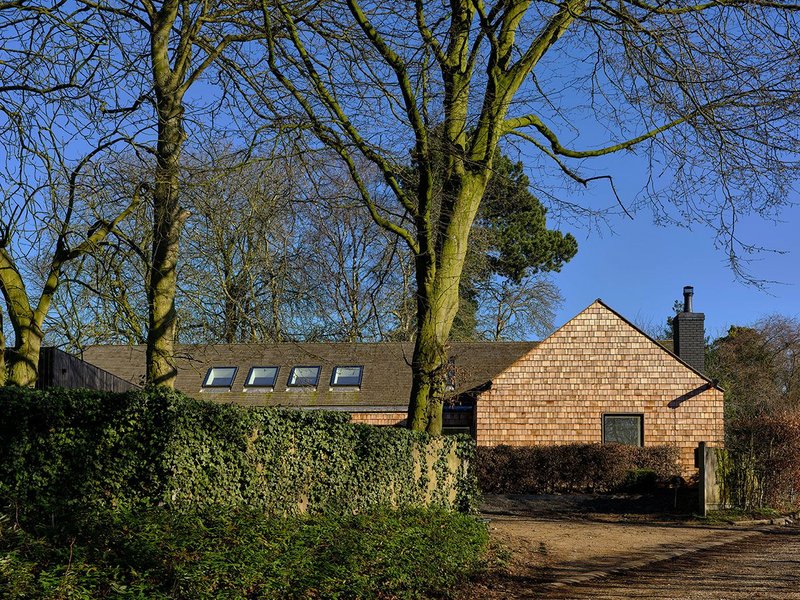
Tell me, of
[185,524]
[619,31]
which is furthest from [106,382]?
[619,31]

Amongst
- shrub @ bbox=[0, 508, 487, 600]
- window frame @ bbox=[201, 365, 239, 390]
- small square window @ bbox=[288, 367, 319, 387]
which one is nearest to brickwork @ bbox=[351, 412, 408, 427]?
small square window @ bbox=[288, 367, 319, 387]

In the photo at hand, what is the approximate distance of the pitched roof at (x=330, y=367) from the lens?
30578 millimetres

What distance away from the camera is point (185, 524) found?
7.71m

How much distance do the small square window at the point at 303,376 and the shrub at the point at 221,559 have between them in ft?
70.8

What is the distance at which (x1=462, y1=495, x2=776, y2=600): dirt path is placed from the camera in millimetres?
11125

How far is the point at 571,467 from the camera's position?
2609 centimetres

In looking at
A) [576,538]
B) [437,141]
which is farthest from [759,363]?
[437,141]

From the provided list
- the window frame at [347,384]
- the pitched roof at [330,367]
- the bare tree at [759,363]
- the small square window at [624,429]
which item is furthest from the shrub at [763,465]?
A: the bare tree at [759,363]

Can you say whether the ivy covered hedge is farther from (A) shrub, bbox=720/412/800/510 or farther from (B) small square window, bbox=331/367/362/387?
(B) small square window, bbox=331/367/362/387

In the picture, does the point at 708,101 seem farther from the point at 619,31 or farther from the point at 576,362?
the point at 576,362

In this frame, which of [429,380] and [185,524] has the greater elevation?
[429,380]

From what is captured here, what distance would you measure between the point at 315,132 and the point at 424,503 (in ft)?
18.1

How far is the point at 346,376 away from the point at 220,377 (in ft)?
14.6

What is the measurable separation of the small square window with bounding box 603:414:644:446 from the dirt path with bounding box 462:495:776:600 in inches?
131
